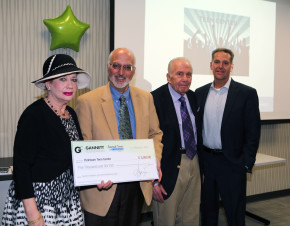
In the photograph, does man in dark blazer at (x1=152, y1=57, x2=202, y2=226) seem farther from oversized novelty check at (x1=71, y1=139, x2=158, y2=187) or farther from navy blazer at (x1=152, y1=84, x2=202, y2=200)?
oversized novelty check at (x1=71, y1=139, x2=158, y2=187)

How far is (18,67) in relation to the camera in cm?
289

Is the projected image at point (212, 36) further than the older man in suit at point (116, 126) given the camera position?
Yes

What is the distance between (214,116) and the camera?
8.84 feet

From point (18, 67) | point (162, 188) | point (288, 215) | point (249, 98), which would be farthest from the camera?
point (288, 215)

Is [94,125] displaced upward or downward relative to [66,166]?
upward

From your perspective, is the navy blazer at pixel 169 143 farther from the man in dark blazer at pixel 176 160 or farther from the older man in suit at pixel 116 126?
the older man in suit at pixel 116 126

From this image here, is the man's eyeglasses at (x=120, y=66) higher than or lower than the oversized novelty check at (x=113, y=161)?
higher

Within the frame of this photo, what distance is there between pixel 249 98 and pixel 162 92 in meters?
0.84

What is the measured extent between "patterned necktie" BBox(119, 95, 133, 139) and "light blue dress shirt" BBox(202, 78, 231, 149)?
1069mm

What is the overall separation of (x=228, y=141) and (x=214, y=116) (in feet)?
0.89

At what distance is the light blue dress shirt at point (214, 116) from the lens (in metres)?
2.66

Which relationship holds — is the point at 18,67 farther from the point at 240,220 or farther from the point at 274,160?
the point at 274,160

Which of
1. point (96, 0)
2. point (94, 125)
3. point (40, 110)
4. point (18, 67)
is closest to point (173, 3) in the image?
point (96, 0)

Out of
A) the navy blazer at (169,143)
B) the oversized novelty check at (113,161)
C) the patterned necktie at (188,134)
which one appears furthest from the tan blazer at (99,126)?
the patterned necktie at (188,134)
